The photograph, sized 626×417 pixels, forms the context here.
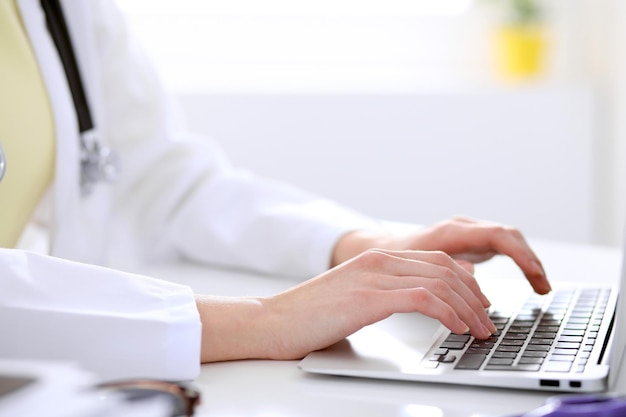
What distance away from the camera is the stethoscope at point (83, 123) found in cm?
127

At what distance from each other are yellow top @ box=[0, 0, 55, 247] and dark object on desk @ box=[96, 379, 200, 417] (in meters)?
0.59

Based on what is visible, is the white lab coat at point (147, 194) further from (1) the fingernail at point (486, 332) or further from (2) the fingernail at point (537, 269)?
(1) the fingernail at point (486, 332)

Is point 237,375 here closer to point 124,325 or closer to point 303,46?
point 124,325

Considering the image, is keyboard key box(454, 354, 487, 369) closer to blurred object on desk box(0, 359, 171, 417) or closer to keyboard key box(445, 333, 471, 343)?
keyboard key box(445, 333, 471, 343)

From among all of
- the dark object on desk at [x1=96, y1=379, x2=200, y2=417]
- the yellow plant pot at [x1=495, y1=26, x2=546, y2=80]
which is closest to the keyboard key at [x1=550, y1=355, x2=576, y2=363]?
the dark object on desk at [x1=96, y1=379, x2=200, y2=417]

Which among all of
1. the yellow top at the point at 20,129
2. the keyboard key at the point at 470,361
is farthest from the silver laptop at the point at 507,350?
the yellow top at the point at 20,129

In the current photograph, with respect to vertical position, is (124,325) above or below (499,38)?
above

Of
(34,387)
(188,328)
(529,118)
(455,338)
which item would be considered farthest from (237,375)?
(529,118)

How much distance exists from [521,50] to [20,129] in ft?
6.54

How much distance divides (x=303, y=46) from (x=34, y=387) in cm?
255

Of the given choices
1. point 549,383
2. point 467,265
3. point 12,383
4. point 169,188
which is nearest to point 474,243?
point 467,265

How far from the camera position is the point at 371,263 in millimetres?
870

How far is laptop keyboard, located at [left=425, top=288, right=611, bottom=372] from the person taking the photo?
2.55 ft

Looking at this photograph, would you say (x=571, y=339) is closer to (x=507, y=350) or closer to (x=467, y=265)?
(x=507, y=350)
